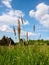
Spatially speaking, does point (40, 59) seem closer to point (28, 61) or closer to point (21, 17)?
point (28, 61)

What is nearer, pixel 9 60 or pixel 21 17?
pixel 9 60

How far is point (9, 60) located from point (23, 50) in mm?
965

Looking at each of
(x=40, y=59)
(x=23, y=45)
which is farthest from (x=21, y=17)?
(x=40, y=59)

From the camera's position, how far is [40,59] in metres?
6.34

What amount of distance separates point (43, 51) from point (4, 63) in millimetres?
1286

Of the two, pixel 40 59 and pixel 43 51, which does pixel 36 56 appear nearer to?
pixel 40 59

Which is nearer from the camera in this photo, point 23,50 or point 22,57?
point 22,57

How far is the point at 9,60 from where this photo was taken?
254 inches

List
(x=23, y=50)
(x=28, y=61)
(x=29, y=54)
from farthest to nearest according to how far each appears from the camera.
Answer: (x=23, y=50) < (x=29, y=54) < (x=28, y=61)

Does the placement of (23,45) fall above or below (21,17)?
below

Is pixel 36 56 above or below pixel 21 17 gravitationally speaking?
below

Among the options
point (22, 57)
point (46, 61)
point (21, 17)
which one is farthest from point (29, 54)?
point (21, 17)

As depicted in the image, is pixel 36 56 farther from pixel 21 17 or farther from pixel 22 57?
pixel 21 17

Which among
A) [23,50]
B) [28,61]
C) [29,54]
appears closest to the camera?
[28,61]
